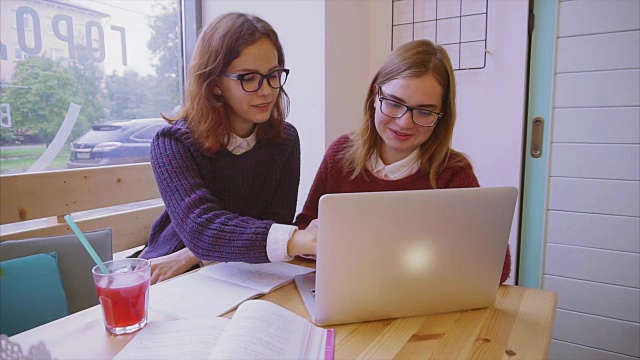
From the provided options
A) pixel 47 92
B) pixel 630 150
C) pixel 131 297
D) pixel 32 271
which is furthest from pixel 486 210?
pixel 47 92

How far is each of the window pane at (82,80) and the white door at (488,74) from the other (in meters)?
1.25

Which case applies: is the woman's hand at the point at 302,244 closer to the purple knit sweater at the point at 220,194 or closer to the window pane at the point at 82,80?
the purple knit sweater at the point at 220,194

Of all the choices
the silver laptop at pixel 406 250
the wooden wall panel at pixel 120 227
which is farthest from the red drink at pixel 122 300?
the wooden wall panel at pixel 120 227

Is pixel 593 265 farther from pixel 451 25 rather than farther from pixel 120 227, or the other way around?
pixel 120 227

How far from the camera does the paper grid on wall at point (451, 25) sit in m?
1.94

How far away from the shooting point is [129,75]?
1817mm

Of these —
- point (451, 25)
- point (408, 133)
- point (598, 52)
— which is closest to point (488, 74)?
point (451, 25)

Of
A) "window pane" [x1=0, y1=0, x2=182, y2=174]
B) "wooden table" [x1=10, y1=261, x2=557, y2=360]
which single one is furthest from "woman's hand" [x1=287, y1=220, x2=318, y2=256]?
"window pane" [x1=0, y1=0, x2=182, y2=174]

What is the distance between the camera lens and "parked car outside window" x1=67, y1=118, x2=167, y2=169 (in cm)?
163

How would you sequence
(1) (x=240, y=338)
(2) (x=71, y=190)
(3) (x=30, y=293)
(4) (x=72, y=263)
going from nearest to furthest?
(1) (x=240, y=338) < (3) (x=30, y=293) < (4) (x=72, y=263) < (2) (x=71, y=190)

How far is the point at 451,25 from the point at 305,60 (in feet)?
2.24

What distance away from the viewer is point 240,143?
1252mm

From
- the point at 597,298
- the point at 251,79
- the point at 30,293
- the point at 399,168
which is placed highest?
the point at 251,79

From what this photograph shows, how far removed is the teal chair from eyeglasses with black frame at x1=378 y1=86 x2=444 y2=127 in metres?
0.96
